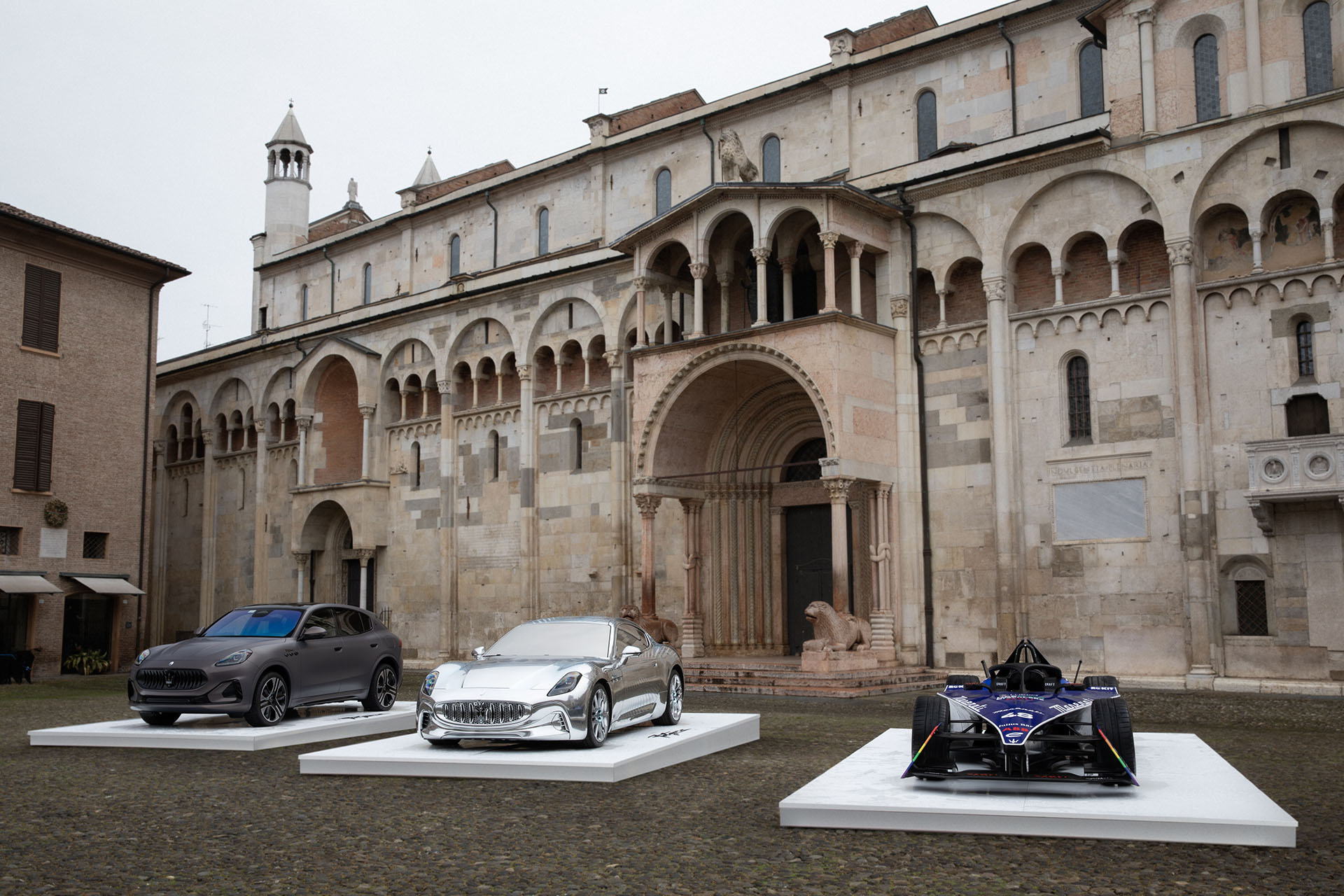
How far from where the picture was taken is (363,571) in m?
34.5

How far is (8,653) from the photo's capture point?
2786 cm

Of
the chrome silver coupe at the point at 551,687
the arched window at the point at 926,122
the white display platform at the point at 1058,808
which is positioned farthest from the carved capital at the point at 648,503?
the white display platform at the point at 1058,808

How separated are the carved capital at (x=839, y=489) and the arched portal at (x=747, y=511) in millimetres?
3368

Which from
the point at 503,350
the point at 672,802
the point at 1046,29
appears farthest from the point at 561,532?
the point at 672,802

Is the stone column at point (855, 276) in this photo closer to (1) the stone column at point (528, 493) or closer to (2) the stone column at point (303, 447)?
(1) the stone column at point (528, 493)

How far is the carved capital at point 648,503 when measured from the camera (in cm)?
2662

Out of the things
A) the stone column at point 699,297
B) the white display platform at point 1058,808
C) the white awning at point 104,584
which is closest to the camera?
the white display platform at point 1058,808

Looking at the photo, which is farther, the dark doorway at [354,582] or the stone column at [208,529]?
the stone column at [208,529]

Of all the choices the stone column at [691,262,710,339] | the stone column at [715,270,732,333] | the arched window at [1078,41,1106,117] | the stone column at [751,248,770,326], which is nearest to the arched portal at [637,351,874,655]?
the stone column at [715,270,732,333]

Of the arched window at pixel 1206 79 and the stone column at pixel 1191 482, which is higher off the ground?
the arched window at pixel 1206 79

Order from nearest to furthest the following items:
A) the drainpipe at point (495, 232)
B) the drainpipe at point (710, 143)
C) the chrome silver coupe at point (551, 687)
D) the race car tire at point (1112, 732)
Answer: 1. the race car tire at point (1112, 732)
2. the chrome silver coupe at point (551, 687)
3. the drainpipe at point (710, 143)
4. the drainpipe at point (495, 232)

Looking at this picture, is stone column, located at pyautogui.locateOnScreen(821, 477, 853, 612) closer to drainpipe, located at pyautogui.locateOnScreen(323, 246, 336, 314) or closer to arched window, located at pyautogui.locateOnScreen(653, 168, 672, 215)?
arched window, located at pyautogui.locateOnScreen(653, 168, 672, 215)

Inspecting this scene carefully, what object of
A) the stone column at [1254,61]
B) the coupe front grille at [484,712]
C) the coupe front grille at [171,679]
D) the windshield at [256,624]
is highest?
the stone column at [1254,61]

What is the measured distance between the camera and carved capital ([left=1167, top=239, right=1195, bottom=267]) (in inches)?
851
